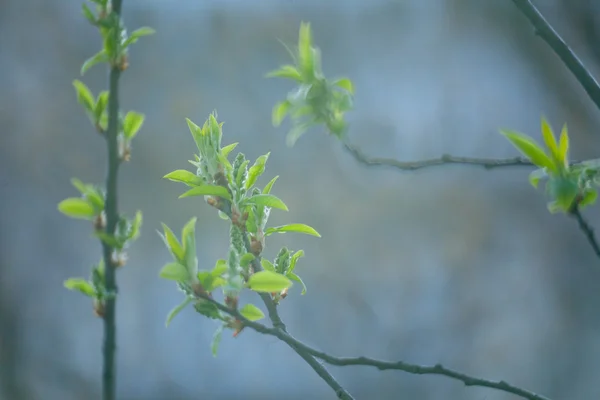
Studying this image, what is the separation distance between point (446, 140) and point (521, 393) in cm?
97

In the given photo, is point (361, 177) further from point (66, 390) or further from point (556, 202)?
point (556, 202)

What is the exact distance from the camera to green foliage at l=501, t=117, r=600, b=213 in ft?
1.04

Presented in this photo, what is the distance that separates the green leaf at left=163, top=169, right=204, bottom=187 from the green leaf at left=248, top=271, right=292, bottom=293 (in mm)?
92

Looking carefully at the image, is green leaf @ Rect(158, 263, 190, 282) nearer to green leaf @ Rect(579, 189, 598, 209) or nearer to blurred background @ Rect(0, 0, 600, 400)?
green leaf @ Rect(579, 189, 598, 209)

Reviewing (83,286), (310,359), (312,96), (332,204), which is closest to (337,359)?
(310,359)

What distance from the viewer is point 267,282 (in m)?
0.33

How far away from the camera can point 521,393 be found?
1.14 ft

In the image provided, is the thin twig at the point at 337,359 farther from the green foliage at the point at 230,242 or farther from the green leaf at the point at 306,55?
the green leaf at the point at 306,55

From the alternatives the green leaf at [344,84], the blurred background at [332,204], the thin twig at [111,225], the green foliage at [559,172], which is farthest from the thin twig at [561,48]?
the blurred background at [332,204]

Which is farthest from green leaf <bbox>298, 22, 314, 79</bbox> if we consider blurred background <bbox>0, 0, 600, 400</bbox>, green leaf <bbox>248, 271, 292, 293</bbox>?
blurred background <bbox>0, 0, 600, 400</bbox>

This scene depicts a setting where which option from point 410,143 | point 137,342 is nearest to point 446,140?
point 410,143

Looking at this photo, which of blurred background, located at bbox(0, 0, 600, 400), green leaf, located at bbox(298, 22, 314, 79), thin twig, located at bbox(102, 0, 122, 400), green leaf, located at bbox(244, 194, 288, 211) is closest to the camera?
thin twig, located at bbox(102, 0, 122, 400)

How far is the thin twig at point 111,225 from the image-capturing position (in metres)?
0.27

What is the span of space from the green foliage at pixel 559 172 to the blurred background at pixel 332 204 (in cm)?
89
